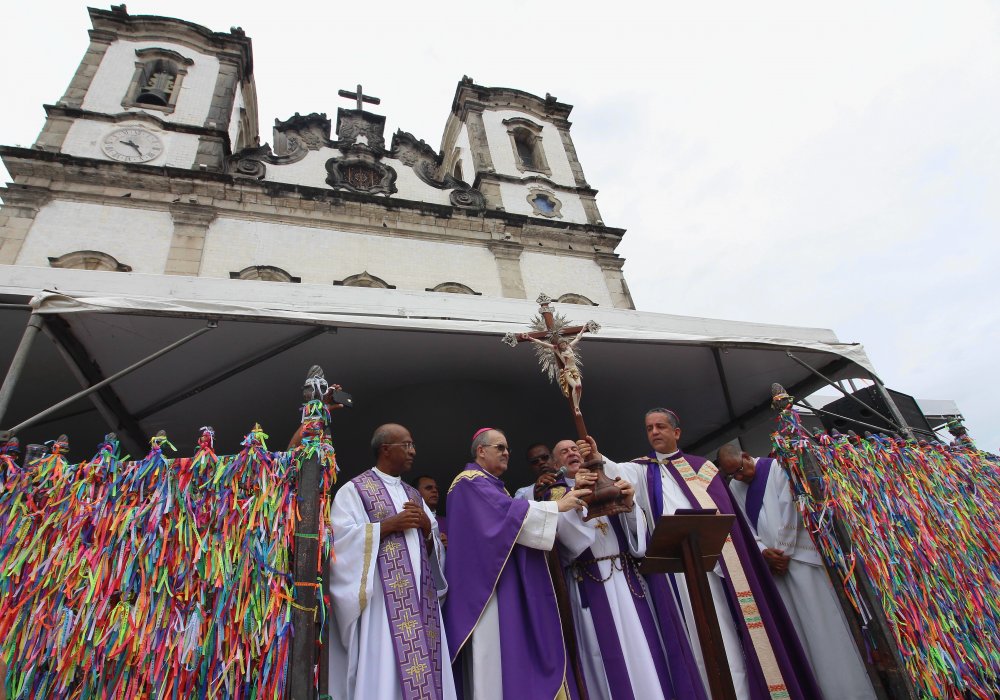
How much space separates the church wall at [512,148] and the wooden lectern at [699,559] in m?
13.6

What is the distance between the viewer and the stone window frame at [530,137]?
16047mm

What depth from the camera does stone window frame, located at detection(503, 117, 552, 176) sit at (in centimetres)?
1605

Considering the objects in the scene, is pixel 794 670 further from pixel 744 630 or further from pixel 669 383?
pixel 669 383

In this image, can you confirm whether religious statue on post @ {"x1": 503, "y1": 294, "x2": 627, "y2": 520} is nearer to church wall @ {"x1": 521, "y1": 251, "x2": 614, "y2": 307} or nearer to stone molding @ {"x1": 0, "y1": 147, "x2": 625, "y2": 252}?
church wall @ {"x1": 521, "y1": 251, "x2": 614, "y2": 307}

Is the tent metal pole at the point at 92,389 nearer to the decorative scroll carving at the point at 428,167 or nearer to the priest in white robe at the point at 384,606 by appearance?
the priest in white robe at the point at 384,606

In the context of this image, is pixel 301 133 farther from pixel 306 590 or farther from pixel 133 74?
pixel 306 590

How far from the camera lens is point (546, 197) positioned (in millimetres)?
15016

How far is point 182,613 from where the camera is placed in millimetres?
2711

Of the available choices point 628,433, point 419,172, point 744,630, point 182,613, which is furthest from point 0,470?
point 419,172

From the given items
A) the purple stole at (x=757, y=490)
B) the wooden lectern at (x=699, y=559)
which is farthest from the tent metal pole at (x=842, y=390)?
the wooden lectern at (x=699, y=559)

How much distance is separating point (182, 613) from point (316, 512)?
2.43 ft

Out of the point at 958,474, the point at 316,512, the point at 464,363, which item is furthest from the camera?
the point at 464,363

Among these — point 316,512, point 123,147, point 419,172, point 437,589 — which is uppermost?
point 419,172

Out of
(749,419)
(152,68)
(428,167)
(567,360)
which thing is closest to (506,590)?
(567,360)
